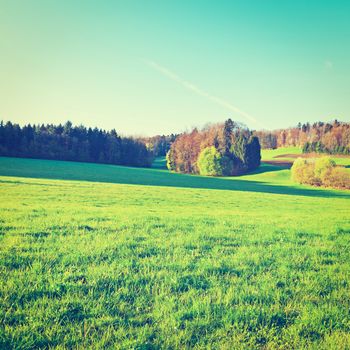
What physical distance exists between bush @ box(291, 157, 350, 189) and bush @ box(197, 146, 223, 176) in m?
27.1

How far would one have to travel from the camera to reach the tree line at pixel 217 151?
91875mm

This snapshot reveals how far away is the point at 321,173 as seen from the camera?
61.2 m

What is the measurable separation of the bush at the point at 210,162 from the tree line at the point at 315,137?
59.8 m

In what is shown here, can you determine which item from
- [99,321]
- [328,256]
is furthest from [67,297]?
[328,256]

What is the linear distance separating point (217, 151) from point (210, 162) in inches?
209

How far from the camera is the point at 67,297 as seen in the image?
16.0 ft

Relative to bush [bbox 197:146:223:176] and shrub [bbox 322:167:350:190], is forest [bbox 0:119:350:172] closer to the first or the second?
bush [bbox 197:146:223:176]

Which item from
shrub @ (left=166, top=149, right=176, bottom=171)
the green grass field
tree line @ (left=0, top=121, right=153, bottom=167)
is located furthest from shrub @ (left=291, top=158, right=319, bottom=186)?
tree line @ (left=0, top=121, right=153, bottom=167)

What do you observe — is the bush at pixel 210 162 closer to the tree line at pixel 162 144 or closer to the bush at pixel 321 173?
the bush at pixel 321 173

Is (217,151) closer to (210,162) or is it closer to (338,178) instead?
(210,162)

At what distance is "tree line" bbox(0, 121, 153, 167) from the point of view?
93500 millimetres

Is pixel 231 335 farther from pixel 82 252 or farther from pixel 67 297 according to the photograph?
pixel 82 252

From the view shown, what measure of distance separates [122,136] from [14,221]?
111 metres

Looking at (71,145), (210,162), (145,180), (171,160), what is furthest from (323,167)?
(71,145)
